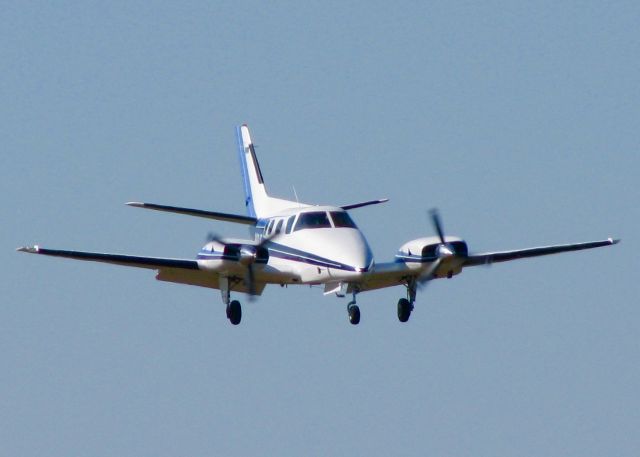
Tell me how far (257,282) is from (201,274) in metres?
1.36

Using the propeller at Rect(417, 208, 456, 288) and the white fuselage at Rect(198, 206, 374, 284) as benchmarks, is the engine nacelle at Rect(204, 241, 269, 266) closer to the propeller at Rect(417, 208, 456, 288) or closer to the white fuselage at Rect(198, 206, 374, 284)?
the white fuselage at Rect(198, 206, 374, 284)

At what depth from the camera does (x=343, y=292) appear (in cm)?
3606

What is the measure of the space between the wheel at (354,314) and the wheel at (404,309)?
1.88 metres

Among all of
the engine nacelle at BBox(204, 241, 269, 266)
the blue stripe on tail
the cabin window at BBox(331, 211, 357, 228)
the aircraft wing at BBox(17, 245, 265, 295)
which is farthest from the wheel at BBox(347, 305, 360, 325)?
the blue stripe on tail

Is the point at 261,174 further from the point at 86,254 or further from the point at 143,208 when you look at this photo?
the point at 86,254

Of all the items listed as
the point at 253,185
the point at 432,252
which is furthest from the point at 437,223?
the point at 253,185

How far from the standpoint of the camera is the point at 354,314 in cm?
3588

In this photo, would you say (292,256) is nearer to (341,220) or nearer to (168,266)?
(341,220)

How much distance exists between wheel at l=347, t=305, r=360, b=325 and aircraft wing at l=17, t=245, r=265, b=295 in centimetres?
304

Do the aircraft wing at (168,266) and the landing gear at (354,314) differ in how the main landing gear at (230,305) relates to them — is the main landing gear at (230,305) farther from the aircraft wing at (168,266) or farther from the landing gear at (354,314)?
the landing gear at (354,314)

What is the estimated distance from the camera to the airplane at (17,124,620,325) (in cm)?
3600

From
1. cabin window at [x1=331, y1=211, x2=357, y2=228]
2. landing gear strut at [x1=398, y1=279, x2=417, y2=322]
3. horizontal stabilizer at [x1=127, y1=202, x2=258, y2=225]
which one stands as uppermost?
horizontal stabilizer at [x1=127, y1=202, x2=258, y2=225]

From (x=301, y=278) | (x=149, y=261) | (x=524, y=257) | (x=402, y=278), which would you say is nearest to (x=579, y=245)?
(x=524, y=257)

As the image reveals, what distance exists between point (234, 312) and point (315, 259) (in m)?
2.93
